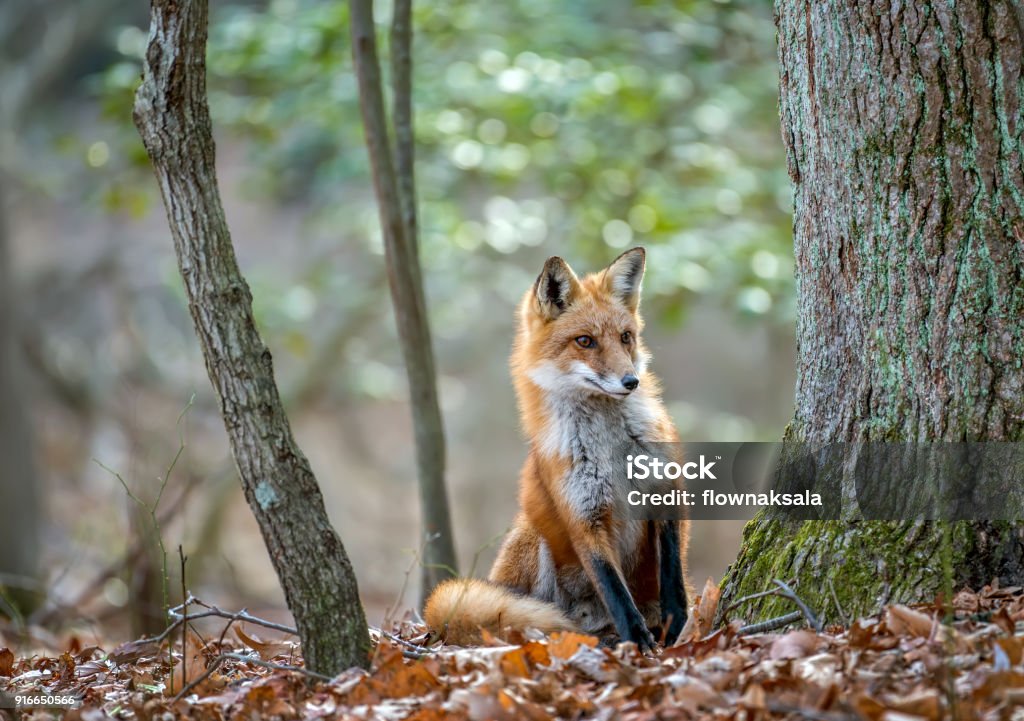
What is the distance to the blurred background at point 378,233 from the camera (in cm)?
821

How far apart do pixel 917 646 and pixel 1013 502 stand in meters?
0.73

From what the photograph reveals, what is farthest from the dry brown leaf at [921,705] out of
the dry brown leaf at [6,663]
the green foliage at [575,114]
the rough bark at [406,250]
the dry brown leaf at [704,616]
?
the green foliage at [575,114]

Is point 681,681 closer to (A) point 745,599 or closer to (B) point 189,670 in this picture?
(A) point 745,599

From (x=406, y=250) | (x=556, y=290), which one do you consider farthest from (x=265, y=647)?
(x=406, y=250)

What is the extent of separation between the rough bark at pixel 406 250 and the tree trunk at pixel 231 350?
218 centimetres

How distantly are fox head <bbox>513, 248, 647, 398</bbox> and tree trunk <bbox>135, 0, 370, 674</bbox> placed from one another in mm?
1656

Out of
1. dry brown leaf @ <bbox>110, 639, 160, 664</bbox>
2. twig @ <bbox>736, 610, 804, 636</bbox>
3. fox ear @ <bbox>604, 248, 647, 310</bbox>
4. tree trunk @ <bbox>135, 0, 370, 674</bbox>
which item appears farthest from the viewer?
fox ear @ <bbox>604, 248, 647, 310</bbox>

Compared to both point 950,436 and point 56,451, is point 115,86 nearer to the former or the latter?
point 950,436

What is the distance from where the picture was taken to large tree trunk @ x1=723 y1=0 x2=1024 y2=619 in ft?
10.9

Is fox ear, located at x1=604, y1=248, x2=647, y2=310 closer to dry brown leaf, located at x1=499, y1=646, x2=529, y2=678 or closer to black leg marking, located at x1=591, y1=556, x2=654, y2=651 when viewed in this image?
black leg marking, located at x1=591, y1=556, x2=654, y2=651


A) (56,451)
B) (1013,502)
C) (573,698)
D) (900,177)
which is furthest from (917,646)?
(56,451)

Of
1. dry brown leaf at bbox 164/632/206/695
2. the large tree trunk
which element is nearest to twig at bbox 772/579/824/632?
the large tree trunk

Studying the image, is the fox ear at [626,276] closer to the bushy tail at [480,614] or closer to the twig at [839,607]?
the bushy tail at [480,614]

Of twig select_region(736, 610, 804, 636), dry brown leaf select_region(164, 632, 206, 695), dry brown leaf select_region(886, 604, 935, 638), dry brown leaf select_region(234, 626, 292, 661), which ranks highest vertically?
dry brown leaf select_region(886, 604, 935, 638)
